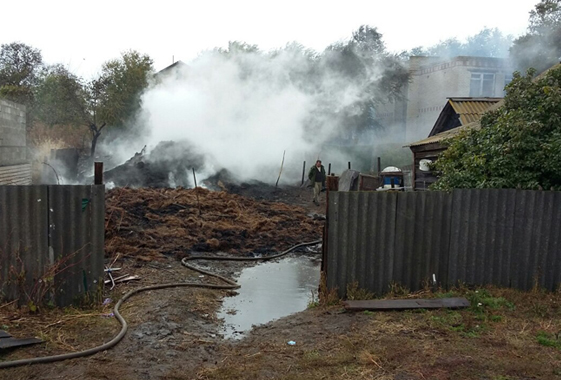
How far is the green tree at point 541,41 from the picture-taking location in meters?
29.4

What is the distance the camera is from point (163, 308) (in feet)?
19.9

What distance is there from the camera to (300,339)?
513 centimetres

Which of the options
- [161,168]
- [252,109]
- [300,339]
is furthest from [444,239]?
[252,109]

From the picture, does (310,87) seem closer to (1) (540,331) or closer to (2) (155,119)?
(2) (155,119)

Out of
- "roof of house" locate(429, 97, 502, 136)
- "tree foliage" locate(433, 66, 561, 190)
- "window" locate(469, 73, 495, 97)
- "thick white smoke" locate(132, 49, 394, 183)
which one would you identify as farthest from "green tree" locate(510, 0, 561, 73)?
Result: "tree foliage" locate(433, 66, 561, 190)

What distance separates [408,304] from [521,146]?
3305 millimetres

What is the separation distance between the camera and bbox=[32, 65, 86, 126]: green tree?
99.7ft

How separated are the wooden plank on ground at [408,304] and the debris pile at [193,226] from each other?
14.8 feet

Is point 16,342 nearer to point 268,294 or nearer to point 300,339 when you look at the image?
point 300,339

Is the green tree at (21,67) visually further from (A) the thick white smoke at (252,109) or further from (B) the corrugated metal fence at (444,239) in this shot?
(B) the corrugated metal fence at (444,239)

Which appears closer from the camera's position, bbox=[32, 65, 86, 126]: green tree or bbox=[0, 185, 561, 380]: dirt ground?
bbox=[0, 185, 561, 380]: dirt ground

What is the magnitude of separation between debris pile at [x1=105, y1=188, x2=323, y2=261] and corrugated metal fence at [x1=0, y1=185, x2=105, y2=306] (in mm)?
2731

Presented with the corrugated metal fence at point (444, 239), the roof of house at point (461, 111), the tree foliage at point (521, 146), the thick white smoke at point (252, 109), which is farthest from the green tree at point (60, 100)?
the corrugated metal fence at point (444, 239)

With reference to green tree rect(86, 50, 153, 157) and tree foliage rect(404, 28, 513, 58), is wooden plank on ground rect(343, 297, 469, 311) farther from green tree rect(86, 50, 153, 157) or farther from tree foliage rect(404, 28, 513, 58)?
tree foliage rect(404, 28, 513, 58)
